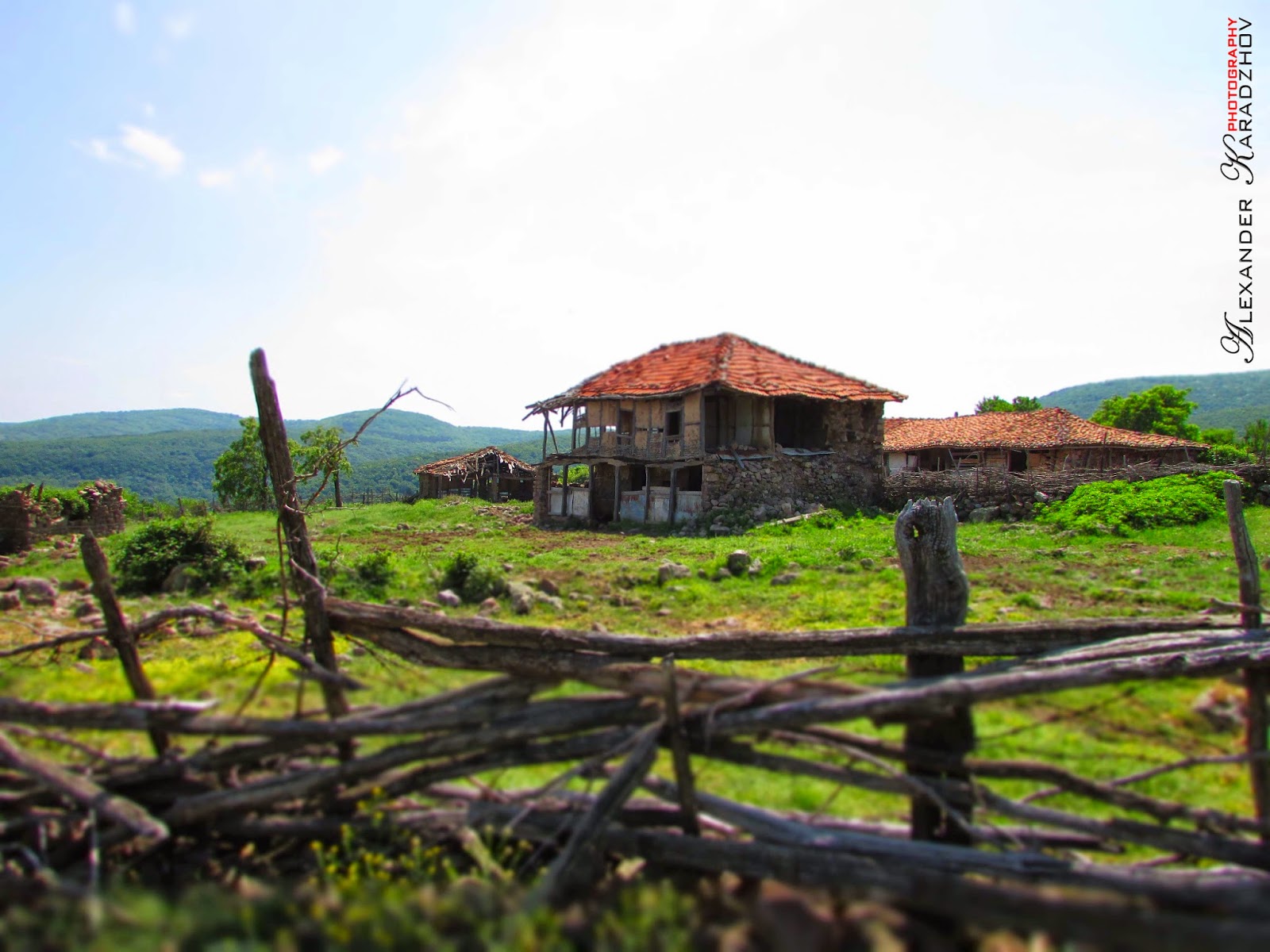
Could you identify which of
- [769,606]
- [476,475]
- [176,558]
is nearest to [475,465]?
[476,475]

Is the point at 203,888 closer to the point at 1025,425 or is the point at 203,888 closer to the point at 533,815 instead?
the point at 533,815

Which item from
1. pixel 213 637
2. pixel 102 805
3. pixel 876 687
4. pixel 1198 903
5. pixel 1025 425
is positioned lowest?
pixel 213 637

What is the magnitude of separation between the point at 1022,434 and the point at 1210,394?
129010 mm

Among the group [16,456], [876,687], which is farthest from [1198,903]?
[16,456]

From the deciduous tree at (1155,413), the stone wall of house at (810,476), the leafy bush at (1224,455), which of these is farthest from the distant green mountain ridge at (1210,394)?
the stone wall of house at (810,476)

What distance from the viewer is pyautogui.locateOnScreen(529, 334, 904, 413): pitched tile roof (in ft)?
76.3

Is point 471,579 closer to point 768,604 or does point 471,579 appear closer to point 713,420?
point 768,604

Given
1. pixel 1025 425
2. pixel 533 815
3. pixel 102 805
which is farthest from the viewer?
pixel 1025 425

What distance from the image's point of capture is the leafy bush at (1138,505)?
1602 centimetres

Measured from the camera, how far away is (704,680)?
3.17m

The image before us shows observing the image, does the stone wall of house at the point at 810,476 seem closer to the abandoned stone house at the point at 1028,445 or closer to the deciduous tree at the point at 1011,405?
the abandoned stone house at the point at 1028,445

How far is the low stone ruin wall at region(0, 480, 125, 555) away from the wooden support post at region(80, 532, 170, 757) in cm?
1278

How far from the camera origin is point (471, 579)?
36.5 ft

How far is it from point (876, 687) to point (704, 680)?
0.74 metres
